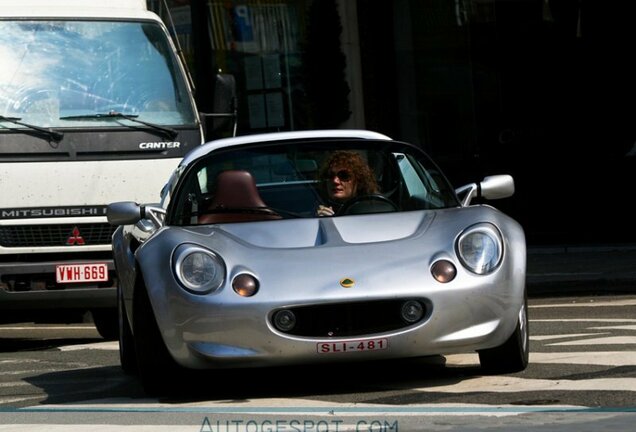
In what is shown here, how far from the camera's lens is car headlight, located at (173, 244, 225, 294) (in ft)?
25.8

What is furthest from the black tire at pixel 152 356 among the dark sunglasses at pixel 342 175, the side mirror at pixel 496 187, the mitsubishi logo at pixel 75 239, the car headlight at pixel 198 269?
the mitsubishi logo at pixel 75 239

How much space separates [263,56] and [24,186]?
10.2 meters

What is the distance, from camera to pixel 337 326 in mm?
7852

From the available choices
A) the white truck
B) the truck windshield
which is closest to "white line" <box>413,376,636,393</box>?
the white truck

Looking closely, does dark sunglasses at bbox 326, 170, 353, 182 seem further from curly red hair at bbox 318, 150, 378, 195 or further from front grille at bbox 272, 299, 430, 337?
front grille at bbox 272, 299, 430, 337

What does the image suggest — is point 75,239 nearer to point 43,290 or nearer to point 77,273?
point 77,273

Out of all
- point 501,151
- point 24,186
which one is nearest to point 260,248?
point 24,186

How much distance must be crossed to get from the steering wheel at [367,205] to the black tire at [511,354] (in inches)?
39.1

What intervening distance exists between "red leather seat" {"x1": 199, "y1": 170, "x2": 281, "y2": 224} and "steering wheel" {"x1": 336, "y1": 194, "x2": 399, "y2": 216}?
15.0 inches

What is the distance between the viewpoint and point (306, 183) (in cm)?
927

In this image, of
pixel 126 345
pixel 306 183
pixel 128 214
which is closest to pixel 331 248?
pixel 306 183

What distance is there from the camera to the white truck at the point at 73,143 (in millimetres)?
12867

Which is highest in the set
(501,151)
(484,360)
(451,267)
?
(451,267)

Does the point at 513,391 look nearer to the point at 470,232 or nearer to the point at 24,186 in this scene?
the point at 470,232
